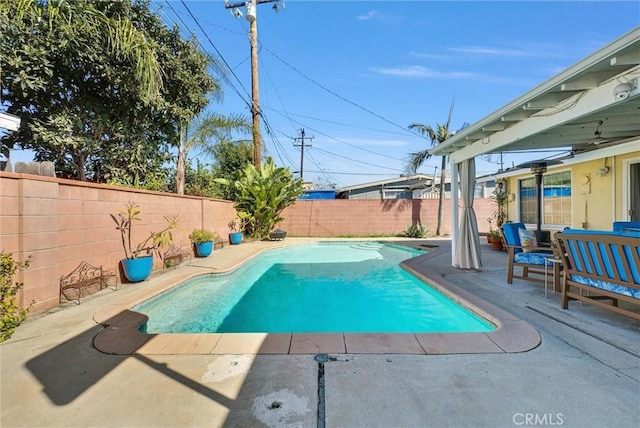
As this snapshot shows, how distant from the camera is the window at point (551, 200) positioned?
890 cm

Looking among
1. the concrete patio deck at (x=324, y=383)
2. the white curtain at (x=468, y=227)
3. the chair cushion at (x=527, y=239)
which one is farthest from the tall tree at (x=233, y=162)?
the concrete patio deck at (x=324, y=383)

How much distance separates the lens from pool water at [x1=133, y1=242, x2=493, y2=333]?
4.64 meters

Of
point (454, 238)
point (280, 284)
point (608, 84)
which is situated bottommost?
point (280, 284)

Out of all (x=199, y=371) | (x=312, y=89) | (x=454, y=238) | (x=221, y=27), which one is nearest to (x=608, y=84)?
(x=454, y=238)

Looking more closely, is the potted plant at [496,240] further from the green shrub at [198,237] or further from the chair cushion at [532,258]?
the green shrub at [198,237]

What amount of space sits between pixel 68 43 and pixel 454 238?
10046 millimetres

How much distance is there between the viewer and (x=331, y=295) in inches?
253

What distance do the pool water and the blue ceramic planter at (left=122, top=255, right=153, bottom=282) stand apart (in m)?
0.80

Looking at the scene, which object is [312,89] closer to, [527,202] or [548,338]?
[527,202]

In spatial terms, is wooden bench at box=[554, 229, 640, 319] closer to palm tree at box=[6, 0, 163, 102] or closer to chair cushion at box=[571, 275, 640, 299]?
chair cushion at box=[571, 275, 640, 299]

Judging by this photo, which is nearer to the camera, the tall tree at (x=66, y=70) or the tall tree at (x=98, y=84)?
the tall tree at (x=66, y=70)

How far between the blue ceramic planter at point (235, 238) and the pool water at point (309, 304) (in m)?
3.93

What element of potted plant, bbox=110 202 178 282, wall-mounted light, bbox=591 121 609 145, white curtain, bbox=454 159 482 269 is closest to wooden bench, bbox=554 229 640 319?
white curtain, bbox=454 159 482 269

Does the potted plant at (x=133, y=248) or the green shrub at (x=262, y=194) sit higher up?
the green shrub at (x=262, y=194)
